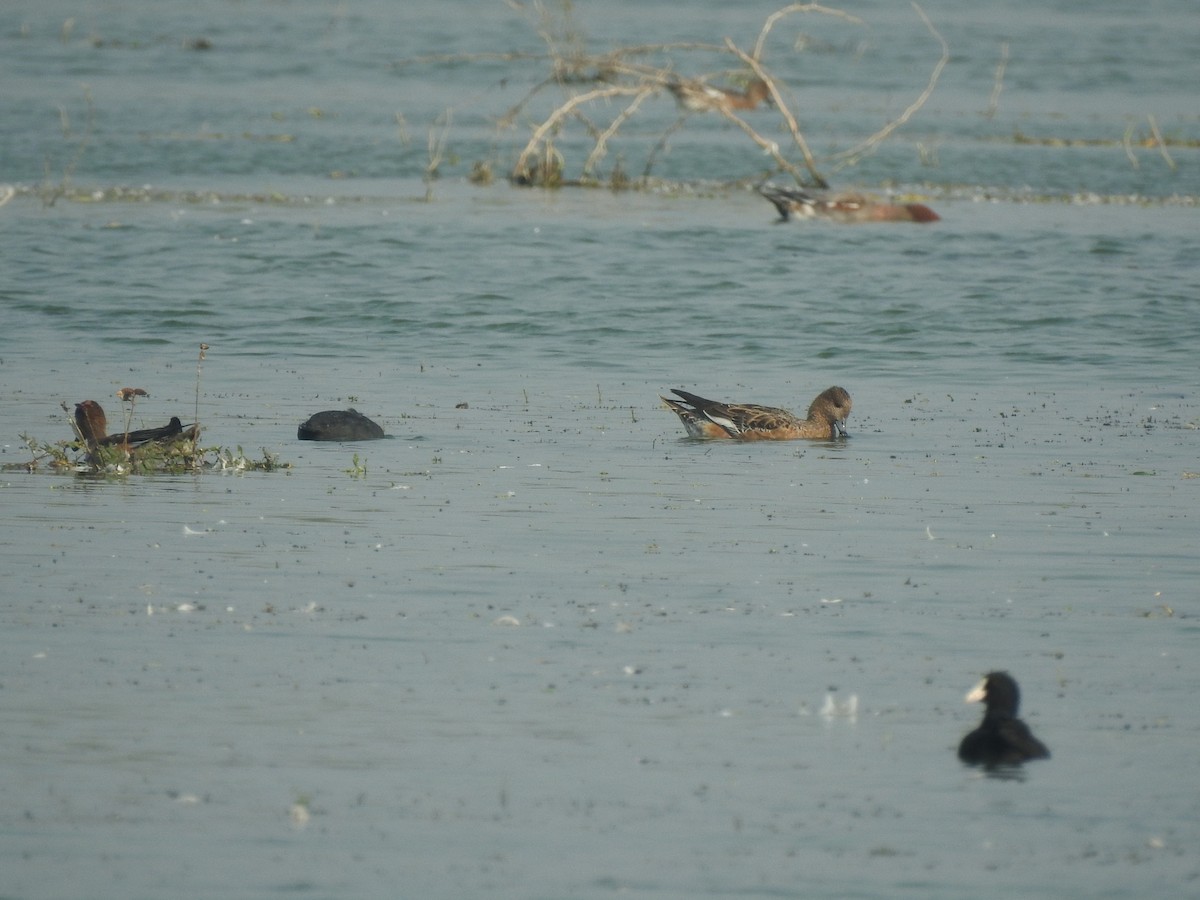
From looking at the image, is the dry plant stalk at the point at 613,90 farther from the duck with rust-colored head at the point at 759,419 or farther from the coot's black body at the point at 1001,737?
the coot's black body at the point at 1001,737

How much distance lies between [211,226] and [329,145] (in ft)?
33.5

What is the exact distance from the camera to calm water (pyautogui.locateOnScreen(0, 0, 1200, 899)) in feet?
22.6

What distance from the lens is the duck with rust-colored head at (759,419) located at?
15.1 metres

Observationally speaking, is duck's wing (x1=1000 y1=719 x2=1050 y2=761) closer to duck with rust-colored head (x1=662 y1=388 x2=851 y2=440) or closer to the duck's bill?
the duck's bill

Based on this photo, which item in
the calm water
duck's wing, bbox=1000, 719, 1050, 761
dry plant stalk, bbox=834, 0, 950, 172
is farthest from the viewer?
dry plant stalk, bbox=834, 0, 950, 172

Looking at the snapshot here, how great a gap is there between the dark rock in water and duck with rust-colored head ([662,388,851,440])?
2334mm

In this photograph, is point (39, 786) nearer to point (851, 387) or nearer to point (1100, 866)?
point (1100, 866)

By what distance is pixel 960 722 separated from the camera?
317 inches

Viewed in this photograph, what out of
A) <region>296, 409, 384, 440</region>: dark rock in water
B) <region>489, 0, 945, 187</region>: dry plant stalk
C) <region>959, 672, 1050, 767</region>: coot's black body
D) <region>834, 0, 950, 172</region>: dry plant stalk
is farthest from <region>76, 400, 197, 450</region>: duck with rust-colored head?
<region>489, 0, 945, 187</region>: dry plant stalk

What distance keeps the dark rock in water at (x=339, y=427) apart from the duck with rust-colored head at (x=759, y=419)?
2.33m

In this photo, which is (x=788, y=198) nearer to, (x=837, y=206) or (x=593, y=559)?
(x=837, y=206)

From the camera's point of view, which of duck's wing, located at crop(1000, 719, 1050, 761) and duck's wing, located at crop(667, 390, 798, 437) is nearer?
duck's wing, located at crop(1000, 719, 1050, 761)

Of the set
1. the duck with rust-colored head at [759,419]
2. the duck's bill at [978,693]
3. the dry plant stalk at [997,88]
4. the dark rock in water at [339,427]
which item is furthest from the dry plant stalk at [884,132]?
the duck's bill at [978,693]

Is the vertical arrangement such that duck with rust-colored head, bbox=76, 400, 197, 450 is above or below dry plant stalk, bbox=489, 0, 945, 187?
below
